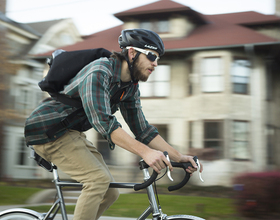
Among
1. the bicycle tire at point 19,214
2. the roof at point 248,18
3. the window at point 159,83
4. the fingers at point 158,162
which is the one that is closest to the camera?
the fingers at point 158,162

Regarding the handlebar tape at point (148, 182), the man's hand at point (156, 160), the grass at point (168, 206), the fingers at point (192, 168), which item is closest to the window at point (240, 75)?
the grass at point (168, 206)

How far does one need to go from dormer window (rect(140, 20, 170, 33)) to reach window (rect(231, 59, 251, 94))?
3.51 m

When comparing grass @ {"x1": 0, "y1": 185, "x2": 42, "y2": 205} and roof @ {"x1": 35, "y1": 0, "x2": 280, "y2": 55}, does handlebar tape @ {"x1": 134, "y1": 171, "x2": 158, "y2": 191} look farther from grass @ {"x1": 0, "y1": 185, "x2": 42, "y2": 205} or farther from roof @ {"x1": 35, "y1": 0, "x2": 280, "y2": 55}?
roof @ {"x1": 35, "y1": 0, "x2": 280, "y2": 55}

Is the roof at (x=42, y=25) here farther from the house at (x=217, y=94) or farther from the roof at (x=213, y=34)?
the house at (x=217, y=94)

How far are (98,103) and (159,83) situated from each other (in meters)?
14.4

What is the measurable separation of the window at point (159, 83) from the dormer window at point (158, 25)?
5.64 feet

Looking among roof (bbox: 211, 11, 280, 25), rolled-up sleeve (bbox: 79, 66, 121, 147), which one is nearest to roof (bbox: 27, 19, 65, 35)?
roof (bbox: 211, 11, 280, 25)

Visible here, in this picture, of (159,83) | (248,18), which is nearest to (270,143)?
(159,83)

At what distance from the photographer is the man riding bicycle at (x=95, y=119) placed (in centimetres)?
251

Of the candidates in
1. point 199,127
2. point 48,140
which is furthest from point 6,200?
point 199,127

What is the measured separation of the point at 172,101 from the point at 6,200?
8.88 metres

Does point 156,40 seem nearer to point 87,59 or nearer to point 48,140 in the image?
point 87,59

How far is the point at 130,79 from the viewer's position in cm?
292

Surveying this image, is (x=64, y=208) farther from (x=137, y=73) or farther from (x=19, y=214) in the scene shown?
(x=137, y=73)
